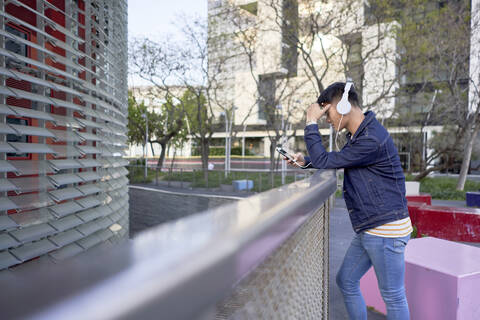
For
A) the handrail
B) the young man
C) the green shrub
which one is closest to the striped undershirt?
the young man

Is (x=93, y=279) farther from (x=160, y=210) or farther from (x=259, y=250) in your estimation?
(x=160, y=210)

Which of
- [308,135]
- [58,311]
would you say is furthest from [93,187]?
[58,311]

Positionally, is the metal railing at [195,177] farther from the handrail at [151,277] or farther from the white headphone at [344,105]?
the handrail at [151,277]

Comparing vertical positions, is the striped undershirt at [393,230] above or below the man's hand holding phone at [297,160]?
below

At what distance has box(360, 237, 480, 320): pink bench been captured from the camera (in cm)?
306

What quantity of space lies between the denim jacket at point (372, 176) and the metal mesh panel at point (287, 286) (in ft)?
0.89

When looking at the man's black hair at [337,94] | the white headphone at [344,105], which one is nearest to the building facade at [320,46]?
the man's black hair at [337,94]

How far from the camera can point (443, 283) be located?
3.14 metres

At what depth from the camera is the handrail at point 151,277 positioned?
37cm

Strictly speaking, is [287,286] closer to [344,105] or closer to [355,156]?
[355,156]

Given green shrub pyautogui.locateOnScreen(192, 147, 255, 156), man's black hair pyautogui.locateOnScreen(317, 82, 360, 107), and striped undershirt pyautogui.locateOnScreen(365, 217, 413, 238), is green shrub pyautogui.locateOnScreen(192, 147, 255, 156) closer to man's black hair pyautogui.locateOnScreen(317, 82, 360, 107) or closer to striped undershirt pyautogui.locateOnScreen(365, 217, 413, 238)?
man's black hair pyautogui.locateOnScreen(317, 82, 360, 107)

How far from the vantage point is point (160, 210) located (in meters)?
13.5

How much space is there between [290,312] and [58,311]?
1.19 meters

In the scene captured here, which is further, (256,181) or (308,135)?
(256,181)
